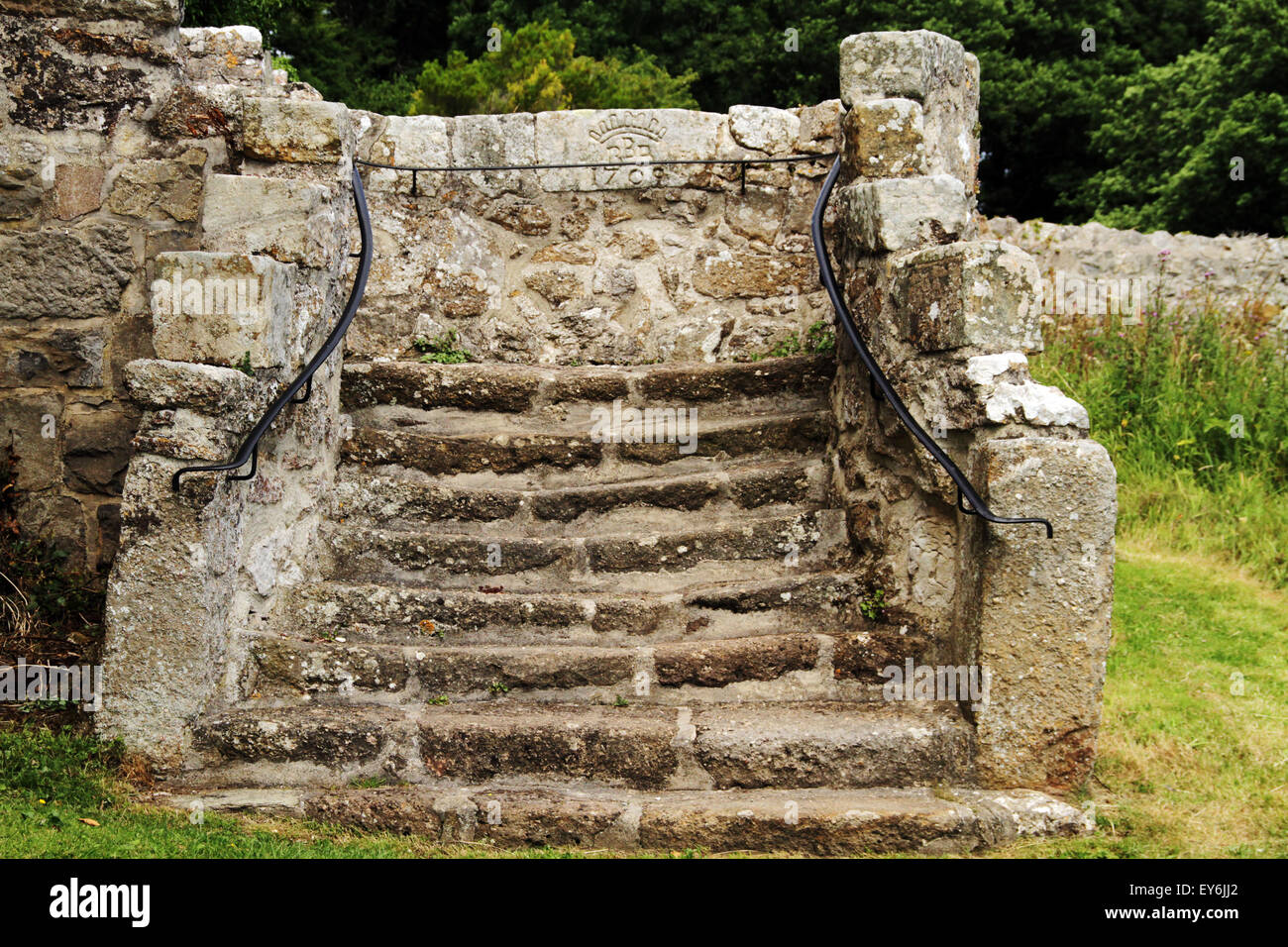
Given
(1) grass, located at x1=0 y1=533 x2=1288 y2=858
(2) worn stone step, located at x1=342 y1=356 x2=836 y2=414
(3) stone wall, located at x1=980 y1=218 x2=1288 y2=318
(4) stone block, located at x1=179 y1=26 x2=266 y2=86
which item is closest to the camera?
(1) grass, located at x1=0 y1=533 x2=1288 y2=858

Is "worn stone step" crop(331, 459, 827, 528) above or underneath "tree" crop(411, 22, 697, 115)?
underneath

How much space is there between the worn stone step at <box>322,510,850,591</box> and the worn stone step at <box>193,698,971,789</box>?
2.59ft

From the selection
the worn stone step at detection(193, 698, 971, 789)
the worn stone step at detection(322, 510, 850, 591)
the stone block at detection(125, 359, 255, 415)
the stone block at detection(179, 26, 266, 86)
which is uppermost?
the stone block at detection(179, 26, 266, 86)

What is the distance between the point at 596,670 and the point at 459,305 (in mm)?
2340

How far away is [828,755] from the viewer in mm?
3568

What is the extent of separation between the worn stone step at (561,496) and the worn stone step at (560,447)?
0.29 feet

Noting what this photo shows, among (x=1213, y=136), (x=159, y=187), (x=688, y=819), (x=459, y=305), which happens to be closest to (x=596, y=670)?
(x=688, y=819)

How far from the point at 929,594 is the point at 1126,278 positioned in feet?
19.0

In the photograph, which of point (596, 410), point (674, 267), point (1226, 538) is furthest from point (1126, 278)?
point (596, 410)

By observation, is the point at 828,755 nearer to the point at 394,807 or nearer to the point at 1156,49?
the point at 394,807

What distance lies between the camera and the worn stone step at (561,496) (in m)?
4.51

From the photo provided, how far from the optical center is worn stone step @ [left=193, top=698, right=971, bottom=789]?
3570 millimetres

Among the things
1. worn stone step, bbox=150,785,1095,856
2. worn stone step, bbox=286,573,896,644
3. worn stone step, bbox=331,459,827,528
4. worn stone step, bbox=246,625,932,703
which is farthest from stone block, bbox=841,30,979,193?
worn stone step, bbox=150,785,1095,856

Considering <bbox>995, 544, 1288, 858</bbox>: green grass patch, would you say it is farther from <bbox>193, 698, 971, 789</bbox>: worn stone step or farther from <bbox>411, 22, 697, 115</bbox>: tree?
<bbox>411, 22, 697, 115</bbox>: tree
